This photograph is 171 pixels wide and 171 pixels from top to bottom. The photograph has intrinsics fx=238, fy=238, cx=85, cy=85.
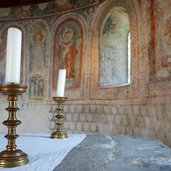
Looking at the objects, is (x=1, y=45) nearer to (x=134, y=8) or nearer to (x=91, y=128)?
(x=91, y=128)

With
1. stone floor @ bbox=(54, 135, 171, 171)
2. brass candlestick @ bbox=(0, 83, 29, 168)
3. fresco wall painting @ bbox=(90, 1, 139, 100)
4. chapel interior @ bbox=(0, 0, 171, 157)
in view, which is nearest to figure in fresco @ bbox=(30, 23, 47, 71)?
chapel interior @ bbox=(0, 0, 171, 157)

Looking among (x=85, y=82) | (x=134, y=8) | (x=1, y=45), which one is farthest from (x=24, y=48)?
(x=134, y=8)

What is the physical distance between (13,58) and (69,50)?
4.85 m

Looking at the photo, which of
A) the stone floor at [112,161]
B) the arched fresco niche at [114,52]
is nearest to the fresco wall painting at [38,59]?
the arched fresco niche at [114,52]

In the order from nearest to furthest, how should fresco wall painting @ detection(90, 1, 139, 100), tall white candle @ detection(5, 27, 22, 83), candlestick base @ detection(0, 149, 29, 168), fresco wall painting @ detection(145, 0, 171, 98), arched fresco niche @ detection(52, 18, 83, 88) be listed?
candlestick base @ detection(0, 149, 29, 168), tall white candle @ detection(5, 27, 22, 83), fresco wall painting @ detection(145, 0, 171, 98), fresco wall painting @ detection(90, 1, 139, 100), arched fresco niche @ detection(52, 18, 83, 88)

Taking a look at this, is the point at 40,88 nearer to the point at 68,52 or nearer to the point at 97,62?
the point at 68,52

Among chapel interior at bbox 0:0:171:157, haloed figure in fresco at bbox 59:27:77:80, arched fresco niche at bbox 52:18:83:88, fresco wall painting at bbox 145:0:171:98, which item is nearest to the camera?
fresco wall painting at bbox 145:0:171:98

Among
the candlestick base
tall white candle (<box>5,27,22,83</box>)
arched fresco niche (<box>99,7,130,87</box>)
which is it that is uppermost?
arched fresco niche (<box>99,7,130,87</box>)

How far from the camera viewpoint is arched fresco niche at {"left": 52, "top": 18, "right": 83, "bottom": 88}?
593 cm

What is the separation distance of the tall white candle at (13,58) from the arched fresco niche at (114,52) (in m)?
3.99

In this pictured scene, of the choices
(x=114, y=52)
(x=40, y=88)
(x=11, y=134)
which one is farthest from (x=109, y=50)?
(x=11, y=134)

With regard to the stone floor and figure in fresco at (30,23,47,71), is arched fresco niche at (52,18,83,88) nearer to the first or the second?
figure in fresco at (30,23,47,71)

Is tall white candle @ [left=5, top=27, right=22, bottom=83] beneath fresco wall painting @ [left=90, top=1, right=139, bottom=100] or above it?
beneath

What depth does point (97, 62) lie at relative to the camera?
550 cm
